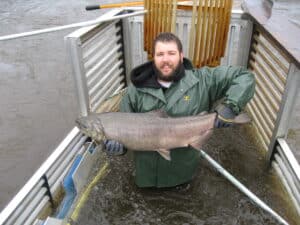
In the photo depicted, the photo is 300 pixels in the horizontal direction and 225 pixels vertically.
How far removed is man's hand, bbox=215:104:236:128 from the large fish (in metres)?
0.05

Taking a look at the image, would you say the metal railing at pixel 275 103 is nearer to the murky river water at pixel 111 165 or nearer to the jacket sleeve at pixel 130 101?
the murky river water at pixel 111 165

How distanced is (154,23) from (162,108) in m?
1.96

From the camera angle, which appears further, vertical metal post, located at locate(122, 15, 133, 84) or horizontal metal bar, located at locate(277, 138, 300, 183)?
vertical metal post, located at locate(122, 15, 133, 84)

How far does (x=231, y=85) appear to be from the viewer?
3.18 metres

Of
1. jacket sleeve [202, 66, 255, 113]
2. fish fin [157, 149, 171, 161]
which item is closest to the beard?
jacket sleeve [202, 66, 255, 113]

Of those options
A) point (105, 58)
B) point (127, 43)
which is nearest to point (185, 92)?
point (105, 58)

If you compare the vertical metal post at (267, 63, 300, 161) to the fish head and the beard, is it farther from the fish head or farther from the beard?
the fish head

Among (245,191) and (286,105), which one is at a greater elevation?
(286,105)

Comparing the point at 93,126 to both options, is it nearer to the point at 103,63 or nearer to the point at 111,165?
the point at 111,165

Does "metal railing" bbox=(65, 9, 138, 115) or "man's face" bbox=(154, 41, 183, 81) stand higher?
"man's face" bbox=(154, 41, 183, 81)

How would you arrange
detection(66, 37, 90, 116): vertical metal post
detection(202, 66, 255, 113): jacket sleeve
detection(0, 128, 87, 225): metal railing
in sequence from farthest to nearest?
detection(66, 37, 90, 116): vertical metal post < detection(202, 66, 255, 113): jacket sleeve < detection(0, 128, 87, 225): metal railing

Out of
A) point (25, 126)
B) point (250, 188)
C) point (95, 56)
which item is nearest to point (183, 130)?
point (250, 188)

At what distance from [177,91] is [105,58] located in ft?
5.67

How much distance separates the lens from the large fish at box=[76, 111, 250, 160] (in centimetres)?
306
